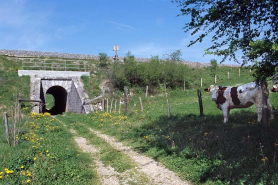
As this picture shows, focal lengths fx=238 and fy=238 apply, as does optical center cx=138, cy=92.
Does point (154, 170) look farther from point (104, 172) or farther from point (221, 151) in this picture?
point (221, 151)

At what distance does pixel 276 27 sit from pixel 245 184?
4.30 meters

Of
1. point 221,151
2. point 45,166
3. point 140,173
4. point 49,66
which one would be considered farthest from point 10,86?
point 221,151

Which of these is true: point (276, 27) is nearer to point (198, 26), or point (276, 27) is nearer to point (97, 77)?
point (198, 26)

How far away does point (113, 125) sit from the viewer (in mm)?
13617

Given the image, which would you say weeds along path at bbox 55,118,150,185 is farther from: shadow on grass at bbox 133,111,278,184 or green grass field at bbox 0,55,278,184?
shadow on grass at bbox 133,111,278,184

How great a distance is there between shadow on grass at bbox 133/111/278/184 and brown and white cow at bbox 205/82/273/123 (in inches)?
26.3

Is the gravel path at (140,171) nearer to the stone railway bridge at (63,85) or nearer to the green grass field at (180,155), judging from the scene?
the green grass field at (180,155)

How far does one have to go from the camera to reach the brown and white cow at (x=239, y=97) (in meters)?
9.30

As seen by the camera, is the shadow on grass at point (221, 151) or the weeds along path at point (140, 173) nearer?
the shadow on grass at point (221, 151)

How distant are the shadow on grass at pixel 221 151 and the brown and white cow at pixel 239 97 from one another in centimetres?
67

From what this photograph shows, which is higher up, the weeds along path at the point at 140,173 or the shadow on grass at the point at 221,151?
the shadow on grass at the point at 221,151

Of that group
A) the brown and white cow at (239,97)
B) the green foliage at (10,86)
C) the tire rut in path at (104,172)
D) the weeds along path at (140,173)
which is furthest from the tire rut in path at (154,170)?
the green foliage at (10,86)

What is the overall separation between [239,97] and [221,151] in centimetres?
403

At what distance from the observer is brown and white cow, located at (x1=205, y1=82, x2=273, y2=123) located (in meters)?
9.30
